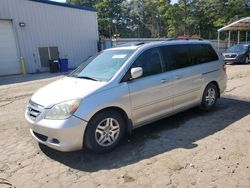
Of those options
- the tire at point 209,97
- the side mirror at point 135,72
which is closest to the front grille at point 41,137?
the side mirror at point 135,72

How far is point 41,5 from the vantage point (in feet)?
59.7

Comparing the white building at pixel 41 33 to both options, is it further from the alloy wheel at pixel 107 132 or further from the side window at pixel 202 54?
the alloy wheel at pixel 107 132

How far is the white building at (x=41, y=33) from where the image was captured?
16.9 metres

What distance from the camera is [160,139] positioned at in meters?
4.58

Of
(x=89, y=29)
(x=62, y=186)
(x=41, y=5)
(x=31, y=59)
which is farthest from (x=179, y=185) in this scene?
(x=89, y=29)

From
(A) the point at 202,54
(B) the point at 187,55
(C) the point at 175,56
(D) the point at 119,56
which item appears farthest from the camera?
(A) the point at 202,54

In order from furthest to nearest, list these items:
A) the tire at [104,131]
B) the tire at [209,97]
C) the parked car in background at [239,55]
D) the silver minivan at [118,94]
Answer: the parked car in background at [239,55]
the tire at [209,97]
the tire at [104,131]
the silver minivan at [118,94]

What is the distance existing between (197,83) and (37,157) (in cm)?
365

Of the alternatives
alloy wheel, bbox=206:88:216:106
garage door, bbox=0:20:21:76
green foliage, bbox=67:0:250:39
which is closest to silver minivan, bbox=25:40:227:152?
alloy wheel, bbox=206:88:216:106

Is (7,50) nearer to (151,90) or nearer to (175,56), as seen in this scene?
(175,56)

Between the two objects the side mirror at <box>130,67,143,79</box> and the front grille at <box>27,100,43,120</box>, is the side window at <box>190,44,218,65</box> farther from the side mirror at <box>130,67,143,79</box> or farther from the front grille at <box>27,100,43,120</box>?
the front grille at <box>27,100,43,120</box>

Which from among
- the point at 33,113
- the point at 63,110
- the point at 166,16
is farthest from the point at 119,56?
the point at 166,16

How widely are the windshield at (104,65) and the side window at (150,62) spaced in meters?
0.23

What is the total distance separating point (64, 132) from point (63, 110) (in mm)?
330
